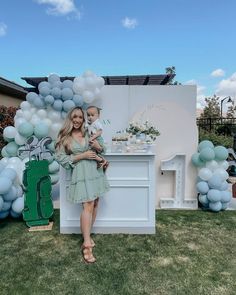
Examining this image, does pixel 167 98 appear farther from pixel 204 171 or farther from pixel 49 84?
pixel 49 84

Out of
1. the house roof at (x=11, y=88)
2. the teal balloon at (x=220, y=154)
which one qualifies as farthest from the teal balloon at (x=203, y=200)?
the house roof at (x=11, y=88)

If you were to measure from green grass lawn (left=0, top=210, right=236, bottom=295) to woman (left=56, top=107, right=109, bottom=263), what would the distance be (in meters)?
0.28

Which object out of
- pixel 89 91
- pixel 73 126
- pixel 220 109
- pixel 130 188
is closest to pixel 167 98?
pixel 89 91

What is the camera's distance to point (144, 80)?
7266 millimetres

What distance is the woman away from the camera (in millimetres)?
2646

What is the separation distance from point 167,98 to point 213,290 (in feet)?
9.30

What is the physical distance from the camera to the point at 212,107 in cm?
1293

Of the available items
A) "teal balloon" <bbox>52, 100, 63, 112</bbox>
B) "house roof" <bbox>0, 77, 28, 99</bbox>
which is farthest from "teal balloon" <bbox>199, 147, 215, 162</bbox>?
"house roof" <bbox>0, 77, 28, 99</bbox>

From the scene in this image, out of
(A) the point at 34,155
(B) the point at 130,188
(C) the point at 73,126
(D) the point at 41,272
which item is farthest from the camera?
(A) the point at 34,155

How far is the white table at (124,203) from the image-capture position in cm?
315

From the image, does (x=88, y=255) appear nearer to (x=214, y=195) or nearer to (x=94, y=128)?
(x=94, y=128)

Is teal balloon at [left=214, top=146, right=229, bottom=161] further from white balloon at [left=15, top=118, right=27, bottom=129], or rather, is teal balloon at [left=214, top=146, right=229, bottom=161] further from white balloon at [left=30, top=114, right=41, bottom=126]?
white balloon at [left=15, top=118, right=27, bottom=129]

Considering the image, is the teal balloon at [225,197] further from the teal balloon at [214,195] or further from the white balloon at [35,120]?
the white balloon at [35,120]

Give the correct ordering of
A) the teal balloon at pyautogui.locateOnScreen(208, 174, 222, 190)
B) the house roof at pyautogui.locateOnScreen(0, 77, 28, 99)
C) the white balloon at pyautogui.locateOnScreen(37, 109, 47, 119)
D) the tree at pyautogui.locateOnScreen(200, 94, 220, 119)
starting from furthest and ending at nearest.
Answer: the tree at pyautogui.locateOnScreen(200, 94, 220, 119) → the house roof at pyautogui.locateOnScreen(0, 77, 28, 99) → the white balloon at pyautogui.locateOnScreen(37, 109, 47, 119) → the teal balloon at pyautogui.locateOnScreen(208, 174, 222, 190)
